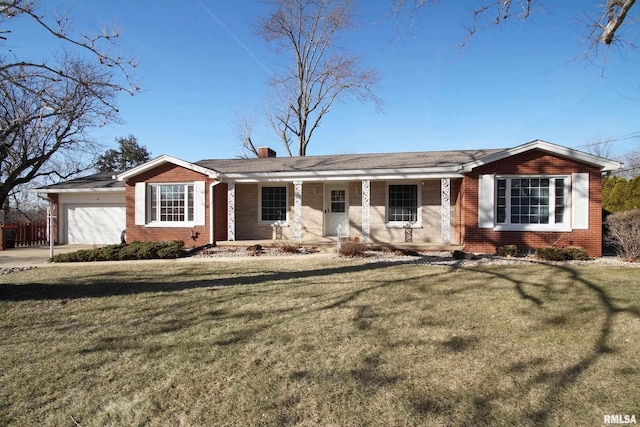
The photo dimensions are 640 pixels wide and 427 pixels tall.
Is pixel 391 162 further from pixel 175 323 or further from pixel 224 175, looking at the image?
pixel 175 323

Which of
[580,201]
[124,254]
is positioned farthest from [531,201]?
[124,254]

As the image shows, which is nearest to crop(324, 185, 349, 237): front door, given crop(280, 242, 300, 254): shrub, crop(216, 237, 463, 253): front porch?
crop(216, 237, 463, 253): front porch

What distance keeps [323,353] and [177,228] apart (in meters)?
12.1

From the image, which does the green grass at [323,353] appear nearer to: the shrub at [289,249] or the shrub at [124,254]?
the shrub at [124,254]

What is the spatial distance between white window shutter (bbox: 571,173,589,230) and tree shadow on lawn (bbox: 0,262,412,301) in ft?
23.2

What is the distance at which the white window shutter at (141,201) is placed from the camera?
15.0 m

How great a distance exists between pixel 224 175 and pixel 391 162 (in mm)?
6686

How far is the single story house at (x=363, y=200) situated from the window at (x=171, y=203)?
0.04 metres

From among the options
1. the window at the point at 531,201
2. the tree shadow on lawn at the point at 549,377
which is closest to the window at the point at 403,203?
the window at the point at 531,201

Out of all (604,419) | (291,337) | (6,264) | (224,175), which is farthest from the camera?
(224,175)

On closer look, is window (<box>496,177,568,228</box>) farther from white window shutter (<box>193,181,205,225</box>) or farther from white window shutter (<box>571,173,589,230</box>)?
white window shutter (<box>193,181,205,225</box>)

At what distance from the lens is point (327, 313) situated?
570 cm

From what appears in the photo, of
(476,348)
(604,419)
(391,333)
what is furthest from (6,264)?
(604,419)

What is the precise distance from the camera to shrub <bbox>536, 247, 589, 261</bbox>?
1043 cm
